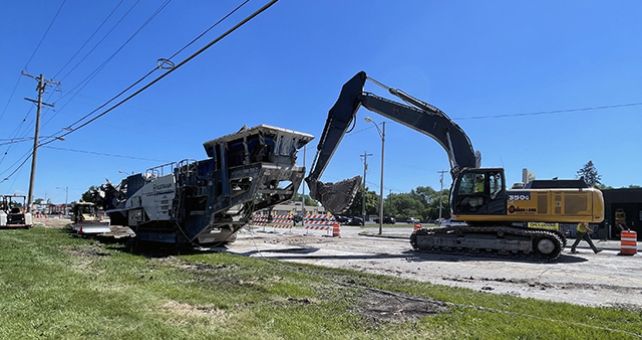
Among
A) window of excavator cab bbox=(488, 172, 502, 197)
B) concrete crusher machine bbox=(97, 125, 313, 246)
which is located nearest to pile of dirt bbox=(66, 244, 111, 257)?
concrete crusher machine bbox=(97, 125, 313, 246)

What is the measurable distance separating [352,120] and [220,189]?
20.9 feet

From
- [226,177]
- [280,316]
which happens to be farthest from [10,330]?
[226,177]

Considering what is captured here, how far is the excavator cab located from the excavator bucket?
12.8ft

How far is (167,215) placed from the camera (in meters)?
17.1

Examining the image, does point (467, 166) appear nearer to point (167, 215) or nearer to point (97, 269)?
point (167, 215)

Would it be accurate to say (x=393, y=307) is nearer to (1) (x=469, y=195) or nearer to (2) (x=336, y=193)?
(1) (x=469, y=195)

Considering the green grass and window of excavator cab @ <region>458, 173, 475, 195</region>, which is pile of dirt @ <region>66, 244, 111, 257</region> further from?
window of excavator cab @ <region>458, 173, 475, 195</region>

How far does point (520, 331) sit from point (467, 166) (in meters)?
12.5

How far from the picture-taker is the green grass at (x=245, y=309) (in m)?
5.44

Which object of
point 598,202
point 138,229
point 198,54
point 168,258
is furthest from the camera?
point 138,229

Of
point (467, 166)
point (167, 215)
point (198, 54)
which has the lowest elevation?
point (167, 215)

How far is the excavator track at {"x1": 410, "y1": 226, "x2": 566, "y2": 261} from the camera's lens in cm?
1509

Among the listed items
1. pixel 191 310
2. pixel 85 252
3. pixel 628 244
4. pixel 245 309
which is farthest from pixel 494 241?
pixel 85 252

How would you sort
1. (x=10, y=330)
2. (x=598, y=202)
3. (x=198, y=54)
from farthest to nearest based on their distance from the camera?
(x=598, y=202)
(x=198, y=54)
(x=10, y=330)
